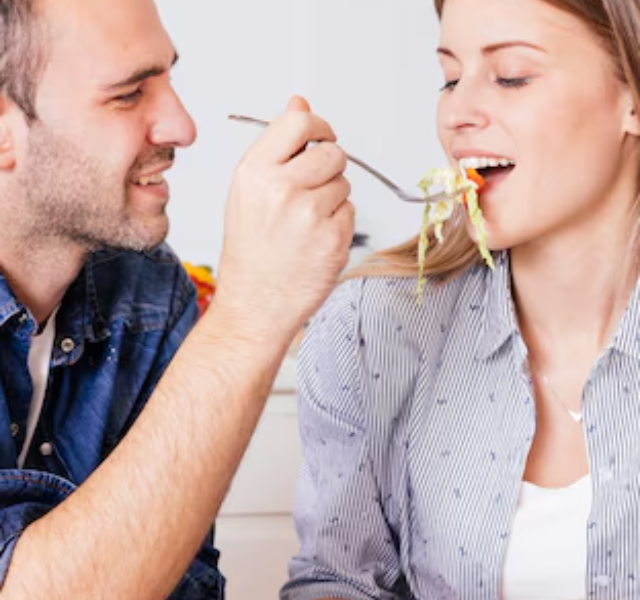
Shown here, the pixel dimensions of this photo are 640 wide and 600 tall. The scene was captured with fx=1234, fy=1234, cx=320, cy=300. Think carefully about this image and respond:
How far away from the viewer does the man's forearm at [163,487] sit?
50.3 inches

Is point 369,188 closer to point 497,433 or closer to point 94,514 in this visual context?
point 497,433

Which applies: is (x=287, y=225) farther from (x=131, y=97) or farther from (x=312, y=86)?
(x=312, y=86)

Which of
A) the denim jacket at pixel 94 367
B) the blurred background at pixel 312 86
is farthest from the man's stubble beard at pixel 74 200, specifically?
the blurred background at pixel 312 86

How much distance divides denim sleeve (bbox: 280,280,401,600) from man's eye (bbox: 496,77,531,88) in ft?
1.17

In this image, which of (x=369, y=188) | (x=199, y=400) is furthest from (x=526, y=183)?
(x=369, y=188)

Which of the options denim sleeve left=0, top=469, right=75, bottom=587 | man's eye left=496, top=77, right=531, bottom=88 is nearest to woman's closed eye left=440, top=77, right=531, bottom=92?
man's eye left=496, top=77, right=531, bottom=88

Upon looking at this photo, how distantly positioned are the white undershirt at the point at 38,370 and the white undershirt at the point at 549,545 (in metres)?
0.64

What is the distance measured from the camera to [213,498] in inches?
52.7

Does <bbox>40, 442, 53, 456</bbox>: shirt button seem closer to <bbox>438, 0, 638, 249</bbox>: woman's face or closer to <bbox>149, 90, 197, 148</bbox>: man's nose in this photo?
<bbox>149, 90, 197, 148</bbox>: man's nose

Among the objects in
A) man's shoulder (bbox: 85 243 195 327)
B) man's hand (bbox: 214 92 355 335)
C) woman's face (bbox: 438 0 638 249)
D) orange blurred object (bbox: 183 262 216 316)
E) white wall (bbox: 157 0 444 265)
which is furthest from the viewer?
white wall (bbox: 157 0 444 265)

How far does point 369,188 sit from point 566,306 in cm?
125

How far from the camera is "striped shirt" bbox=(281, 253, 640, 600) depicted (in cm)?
157

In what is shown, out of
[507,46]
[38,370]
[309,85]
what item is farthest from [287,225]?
[309,85]

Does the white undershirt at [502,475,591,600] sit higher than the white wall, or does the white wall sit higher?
the white wall
